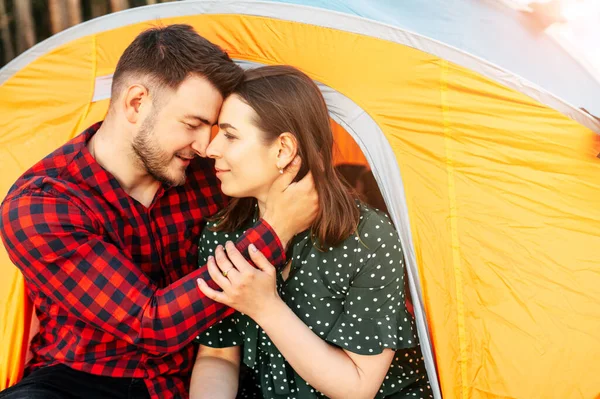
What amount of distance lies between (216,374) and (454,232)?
716mm

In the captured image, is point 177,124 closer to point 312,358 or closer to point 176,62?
point 176,62

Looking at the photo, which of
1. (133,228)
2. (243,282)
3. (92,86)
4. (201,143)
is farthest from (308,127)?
(92,86)

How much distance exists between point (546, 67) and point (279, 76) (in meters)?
0.72

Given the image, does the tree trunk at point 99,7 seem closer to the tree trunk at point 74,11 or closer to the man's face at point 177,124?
the tree trunk at point 74,11

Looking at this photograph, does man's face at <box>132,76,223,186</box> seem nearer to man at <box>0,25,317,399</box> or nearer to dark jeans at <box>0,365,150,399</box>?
man at <box>0,25,317,399</box>

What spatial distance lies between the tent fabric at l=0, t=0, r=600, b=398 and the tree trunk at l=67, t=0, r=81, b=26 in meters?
1.99

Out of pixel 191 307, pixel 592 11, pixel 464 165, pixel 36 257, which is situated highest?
pixel 592 11

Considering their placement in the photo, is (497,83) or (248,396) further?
(248,396)

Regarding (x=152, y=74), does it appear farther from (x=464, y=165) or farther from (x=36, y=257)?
(x=464, y=165)

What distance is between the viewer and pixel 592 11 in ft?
6.33

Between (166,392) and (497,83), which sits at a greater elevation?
(497,83)

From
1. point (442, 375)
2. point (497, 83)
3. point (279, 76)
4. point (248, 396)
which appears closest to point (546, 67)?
point (497, 83)

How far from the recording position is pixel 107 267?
1473mm

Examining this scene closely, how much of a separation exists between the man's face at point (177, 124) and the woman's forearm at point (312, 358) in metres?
0.49
